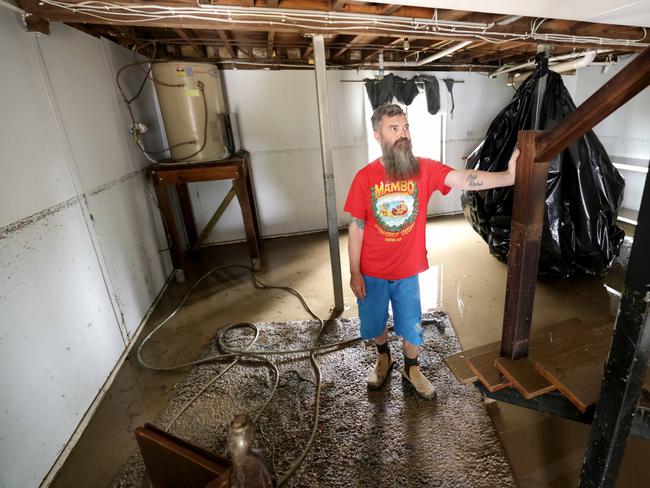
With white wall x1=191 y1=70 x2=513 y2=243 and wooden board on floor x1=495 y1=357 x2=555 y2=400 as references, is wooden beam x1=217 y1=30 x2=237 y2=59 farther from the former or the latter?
wooden board on floor x1=495 y1=357 x2=555 y2=400

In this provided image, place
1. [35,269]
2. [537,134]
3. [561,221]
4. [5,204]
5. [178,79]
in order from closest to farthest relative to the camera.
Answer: [537,134], [5,204], [35,269], [561,221], [178,79]

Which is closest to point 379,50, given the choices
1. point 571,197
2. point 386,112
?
point 571,197

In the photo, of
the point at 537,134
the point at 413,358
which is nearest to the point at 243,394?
the point at 413,358

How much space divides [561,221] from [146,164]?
344 centimetres

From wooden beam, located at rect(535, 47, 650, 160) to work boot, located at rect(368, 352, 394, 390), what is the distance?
131cm

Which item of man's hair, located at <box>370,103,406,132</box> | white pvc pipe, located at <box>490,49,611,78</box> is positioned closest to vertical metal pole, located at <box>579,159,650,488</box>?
man's hair, located at <box>370,103,406,132</box>

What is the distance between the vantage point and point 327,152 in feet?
7.28

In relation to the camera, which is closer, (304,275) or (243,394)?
(243,394)

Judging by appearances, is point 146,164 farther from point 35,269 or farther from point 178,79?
point 35,269

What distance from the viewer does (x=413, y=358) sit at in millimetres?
1733

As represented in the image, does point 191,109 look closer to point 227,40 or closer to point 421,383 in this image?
point 227,40

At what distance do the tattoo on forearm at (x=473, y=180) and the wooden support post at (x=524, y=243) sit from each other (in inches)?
15.6

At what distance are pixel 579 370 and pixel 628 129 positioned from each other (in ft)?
14.8

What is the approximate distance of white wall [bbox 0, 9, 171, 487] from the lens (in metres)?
1.34
